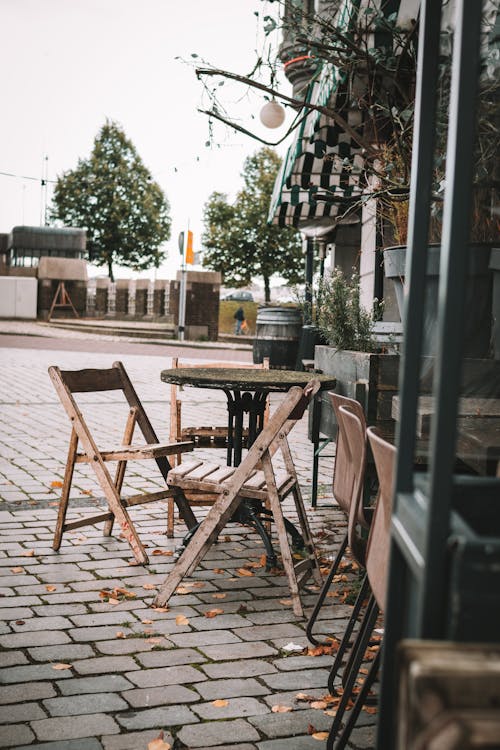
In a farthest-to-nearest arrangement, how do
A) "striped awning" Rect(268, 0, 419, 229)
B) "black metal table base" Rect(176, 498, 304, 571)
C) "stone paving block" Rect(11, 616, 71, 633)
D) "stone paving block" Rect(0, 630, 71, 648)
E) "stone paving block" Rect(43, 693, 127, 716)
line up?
"striped awning" Rect(268, 0, 419, 229)
"black metal table base" Rect(176, 498, 304, 571)
"stone paving block" Rect(11, 616, 71, 633)
"stone paving block" Rect(0, 630, 71, 648)
"stone paving block" Rect(43, 693, 127, 716)

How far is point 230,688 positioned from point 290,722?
1.08ft

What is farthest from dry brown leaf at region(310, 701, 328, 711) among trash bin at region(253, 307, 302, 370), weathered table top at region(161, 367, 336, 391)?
trash bin at region(253, 307, 302, 370)

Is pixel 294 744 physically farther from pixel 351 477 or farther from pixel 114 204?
Result: pixel 114 204

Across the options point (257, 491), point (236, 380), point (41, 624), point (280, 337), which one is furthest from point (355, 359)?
point (280, 337)

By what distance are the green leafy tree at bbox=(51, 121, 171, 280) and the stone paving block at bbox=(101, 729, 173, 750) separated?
160 feet

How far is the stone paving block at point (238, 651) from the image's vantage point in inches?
135

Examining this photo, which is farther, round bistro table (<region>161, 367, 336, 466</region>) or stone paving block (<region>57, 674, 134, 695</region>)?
round bistro table (<region>161, 367, 336, 466</region>)

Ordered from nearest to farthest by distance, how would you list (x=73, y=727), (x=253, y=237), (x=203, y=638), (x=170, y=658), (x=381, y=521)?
1. (x=381, y=521)
2. (x=73, y=727)
3. (x=170, y=658)
4. (x=203, y=638)
5. (x=253, y=237)

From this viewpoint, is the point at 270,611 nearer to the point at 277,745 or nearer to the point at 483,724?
the point at 277,745

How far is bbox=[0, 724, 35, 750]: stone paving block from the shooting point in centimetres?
266

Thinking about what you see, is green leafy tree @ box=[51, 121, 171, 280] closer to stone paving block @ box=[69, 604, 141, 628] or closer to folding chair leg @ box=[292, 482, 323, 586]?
folding chair leg @ box=[292, 482, 323, 586]

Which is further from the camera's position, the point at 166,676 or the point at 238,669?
the point at 238,669

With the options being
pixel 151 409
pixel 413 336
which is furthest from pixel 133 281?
pixel 413 336

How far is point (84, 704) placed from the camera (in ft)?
9.67
